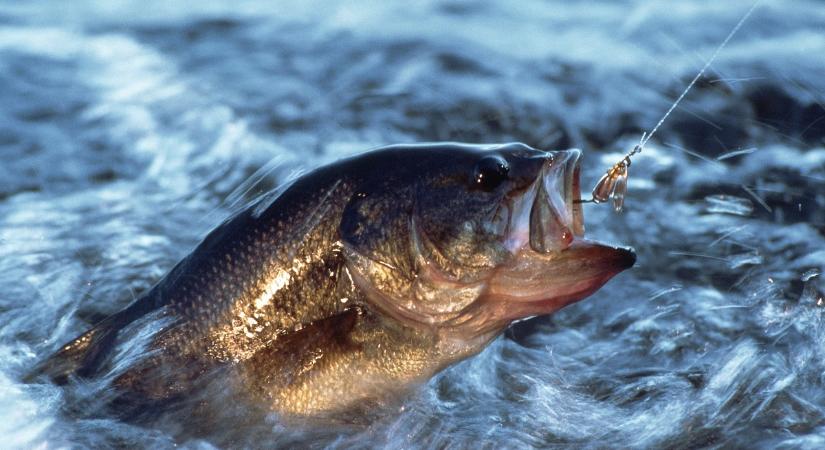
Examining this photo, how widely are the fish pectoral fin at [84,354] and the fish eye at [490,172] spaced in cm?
129

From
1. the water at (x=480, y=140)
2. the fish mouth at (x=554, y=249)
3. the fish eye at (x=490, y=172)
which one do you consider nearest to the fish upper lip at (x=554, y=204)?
the fish mouth at (x=554, y=249)

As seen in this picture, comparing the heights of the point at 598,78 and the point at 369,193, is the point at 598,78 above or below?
below

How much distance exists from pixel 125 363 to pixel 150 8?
702 centimetres

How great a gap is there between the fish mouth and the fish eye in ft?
0.29

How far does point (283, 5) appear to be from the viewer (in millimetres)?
9930

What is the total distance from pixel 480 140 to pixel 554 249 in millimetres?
3688

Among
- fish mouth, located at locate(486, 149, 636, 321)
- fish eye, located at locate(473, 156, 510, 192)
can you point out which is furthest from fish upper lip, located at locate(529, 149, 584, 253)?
fish eye, located at locate(473, 156, 510, 192)

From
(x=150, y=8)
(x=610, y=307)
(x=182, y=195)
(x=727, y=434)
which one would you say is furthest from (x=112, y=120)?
(x=727, y=434)

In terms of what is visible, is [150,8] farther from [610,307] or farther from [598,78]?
[610,307]

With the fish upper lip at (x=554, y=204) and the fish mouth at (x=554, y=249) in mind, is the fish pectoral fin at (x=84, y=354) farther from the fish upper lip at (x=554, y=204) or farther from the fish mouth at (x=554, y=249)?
the fish upper lip at (x=554, y=204)

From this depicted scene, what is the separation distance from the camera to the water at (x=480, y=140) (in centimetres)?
366

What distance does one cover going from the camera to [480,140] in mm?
6875

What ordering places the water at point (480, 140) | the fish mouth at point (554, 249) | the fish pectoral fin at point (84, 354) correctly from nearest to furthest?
the fish mouth at point (554, 249) → the fish pectoral fin at point (84, 354) → the water at point (480, 140)

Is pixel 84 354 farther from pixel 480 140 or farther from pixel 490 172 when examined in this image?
pixel 480 140
